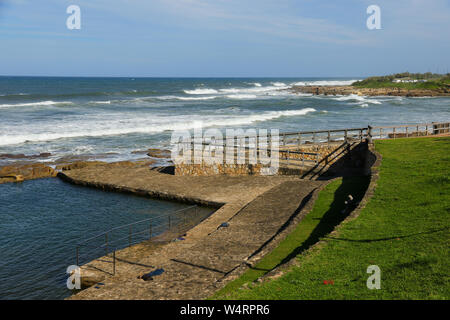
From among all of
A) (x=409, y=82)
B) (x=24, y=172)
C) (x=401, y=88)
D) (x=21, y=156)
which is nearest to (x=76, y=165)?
(x=24, y=172)

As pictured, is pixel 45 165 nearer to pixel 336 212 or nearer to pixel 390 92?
pixel 336 212

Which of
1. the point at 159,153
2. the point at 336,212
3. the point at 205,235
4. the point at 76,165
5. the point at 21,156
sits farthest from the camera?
the point at 159,153

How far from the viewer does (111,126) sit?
49812 mm

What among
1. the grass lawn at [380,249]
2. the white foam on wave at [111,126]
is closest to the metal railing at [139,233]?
the grass lawn at [380,249]

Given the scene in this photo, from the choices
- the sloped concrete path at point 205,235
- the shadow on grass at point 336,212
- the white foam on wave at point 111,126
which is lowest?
the sloped concrete path at point 205,235

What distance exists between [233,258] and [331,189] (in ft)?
26.7

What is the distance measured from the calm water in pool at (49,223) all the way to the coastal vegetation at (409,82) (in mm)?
112376

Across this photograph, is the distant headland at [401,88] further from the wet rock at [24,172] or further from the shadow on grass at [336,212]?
the wet rock at [24,172]

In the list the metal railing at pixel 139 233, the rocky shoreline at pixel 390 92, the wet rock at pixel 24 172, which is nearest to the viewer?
the metal railing at pixel 139 233

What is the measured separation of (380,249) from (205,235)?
6.49 meters

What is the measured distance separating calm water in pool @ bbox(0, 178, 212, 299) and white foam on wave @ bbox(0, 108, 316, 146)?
18150mm

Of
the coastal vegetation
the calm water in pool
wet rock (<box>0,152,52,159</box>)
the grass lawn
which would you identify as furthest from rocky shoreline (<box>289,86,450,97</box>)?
the calm water in pool

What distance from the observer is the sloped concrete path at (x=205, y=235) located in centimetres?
1033

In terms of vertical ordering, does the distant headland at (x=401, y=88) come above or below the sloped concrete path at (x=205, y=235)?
above
